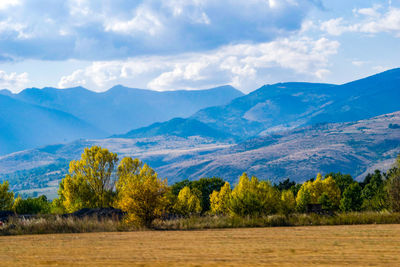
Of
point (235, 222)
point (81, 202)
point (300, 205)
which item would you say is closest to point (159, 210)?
point (235, 222)

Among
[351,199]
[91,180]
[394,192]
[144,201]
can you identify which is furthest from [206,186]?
[144,201]

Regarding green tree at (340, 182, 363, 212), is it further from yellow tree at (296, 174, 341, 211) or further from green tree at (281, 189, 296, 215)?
green tree at (281, 189, 296, 215)

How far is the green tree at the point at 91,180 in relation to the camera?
210 feet

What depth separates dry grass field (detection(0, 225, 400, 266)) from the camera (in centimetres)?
1531

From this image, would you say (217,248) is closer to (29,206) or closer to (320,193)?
(29,206)

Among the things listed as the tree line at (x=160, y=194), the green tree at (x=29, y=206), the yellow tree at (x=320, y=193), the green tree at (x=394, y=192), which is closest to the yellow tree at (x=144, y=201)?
the tree line at (x=160, y=194)

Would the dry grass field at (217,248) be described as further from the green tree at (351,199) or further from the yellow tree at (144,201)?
the green tree at (351,199)

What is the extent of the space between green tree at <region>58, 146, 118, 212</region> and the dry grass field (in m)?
40.2

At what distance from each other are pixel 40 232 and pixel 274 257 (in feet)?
52.9

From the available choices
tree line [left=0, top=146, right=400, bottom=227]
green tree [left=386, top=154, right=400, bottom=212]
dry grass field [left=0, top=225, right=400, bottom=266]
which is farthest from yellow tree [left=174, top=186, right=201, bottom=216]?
dry grass field [left=0, top=225, right=400, bottom=266]

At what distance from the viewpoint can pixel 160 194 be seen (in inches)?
1157

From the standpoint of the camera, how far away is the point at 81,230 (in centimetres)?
2698

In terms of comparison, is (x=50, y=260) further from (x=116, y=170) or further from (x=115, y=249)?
(x=116, y=170)

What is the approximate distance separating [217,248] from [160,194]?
11546 millimetres
